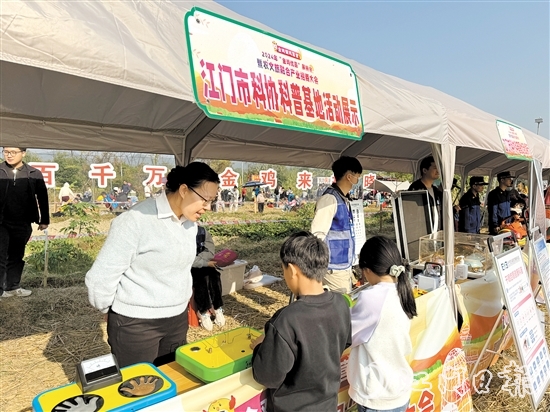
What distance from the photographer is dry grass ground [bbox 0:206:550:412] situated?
2.59 m

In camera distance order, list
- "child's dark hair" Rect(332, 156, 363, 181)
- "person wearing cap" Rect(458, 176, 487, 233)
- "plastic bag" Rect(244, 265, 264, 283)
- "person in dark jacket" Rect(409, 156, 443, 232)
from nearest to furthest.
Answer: "child's dark hair" Rect(332, 156, 363, 181)
"person in dark jacket" Rect(409, 156, 443, 232)
"plastic bag" Rect(244, 265, 264, 283)
"person wearing cap" Rect(458, 176, 487, 233)

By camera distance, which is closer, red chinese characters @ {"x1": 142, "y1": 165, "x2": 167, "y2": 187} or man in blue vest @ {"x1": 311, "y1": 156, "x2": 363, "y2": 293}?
man in blue vest @ {"x1": 311, "y1": 156, "x2": 363, "y2": 293}

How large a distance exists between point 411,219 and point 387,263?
7.35ft

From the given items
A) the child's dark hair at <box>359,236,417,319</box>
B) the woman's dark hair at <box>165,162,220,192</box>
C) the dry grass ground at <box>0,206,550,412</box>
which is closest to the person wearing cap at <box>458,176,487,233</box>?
the dry grass ground at <box>0,206,550,412</box>

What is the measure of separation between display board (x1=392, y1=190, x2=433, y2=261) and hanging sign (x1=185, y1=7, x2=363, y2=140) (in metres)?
1.71

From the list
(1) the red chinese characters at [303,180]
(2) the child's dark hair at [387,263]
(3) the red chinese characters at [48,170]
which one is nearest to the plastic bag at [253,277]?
(2) the child's dark hair at [387,263]

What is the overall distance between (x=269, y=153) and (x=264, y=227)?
7.41m

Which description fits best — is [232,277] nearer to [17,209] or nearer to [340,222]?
[340,222]

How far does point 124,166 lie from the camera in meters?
18.8

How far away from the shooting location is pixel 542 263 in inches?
138

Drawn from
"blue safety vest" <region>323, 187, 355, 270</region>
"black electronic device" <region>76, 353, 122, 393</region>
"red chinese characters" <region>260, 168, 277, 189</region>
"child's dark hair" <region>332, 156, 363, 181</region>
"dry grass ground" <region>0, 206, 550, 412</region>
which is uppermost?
"red chinese characters" <region>260, 168, 277, 189</region>

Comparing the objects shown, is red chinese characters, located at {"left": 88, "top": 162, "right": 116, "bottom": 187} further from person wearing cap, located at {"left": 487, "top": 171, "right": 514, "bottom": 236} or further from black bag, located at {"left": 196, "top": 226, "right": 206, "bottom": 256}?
person wearing cap, located at {"left": 487, "top": 171, "right": 514, "bottom": 236}

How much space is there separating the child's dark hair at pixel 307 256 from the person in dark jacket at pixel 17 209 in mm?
3946

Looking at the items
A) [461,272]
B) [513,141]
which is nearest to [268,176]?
[513,141]
